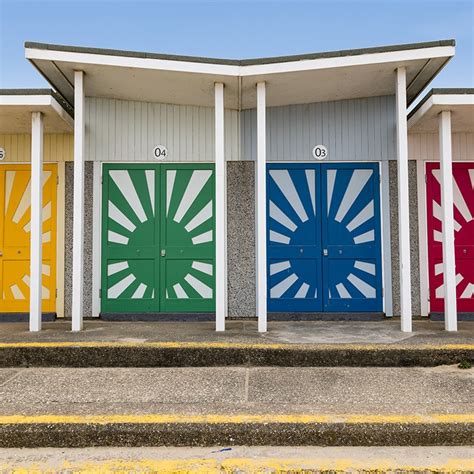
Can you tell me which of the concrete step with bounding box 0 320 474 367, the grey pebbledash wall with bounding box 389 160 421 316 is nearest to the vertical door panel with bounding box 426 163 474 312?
the grey pebbledash wall with bounding box 389 160 421 316

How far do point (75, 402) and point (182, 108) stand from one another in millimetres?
4695

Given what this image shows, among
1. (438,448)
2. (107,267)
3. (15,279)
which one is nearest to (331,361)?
(438,448)

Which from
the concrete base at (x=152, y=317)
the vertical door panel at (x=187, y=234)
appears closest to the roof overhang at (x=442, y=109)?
the vertical door panel at (x=187, y=234)

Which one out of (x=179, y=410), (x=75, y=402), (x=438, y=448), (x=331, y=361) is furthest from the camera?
(x=331, y=361)

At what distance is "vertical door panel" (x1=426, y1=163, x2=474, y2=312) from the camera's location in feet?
22.9

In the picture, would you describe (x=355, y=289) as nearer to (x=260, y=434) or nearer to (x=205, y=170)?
(x=205, y=170)

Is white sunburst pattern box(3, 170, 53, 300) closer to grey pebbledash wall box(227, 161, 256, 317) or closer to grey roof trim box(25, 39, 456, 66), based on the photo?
grey roof trim box(25, 39, 456, 66)

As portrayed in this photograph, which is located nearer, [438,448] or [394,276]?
[438,448]

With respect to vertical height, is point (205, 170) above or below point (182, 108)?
below

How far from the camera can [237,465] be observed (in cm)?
298

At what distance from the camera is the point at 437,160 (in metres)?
7.05

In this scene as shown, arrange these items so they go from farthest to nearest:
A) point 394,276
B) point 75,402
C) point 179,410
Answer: point 394,276 → point 75,402 → point 179,410

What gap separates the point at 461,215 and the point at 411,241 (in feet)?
2.85

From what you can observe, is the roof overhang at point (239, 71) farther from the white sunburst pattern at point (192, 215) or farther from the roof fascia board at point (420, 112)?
the white sunburst pattern at point (192, 215)
